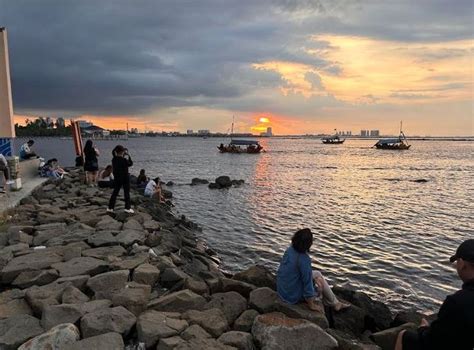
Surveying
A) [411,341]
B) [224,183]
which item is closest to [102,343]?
[411,341]

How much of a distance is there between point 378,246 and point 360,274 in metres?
3.32

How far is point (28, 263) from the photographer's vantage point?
24.0 ft

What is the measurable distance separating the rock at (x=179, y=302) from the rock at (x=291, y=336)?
1.07 metres

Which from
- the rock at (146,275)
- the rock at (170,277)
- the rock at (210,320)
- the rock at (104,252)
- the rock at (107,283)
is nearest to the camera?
the rock at (210,320)

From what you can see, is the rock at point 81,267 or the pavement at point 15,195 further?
the pavement at point 15,195

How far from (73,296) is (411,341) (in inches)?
181

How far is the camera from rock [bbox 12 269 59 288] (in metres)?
6.66

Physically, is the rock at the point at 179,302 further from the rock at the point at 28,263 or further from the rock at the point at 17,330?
the rock at the point at 28,263

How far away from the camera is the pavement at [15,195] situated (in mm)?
12120

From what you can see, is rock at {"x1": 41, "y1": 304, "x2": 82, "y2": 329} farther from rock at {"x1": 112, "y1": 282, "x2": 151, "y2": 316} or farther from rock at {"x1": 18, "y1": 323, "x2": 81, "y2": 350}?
rock at {"x1": 112, "y1": 282, "x2": 151, "y2": 316}

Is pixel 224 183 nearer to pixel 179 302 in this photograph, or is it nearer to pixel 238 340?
pixel 179 302

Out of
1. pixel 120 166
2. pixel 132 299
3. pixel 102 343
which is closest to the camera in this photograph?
pixel 102 343

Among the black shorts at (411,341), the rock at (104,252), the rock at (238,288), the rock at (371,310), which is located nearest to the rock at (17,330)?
the rock at (104,252)

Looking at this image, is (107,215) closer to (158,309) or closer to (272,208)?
(158,309)
